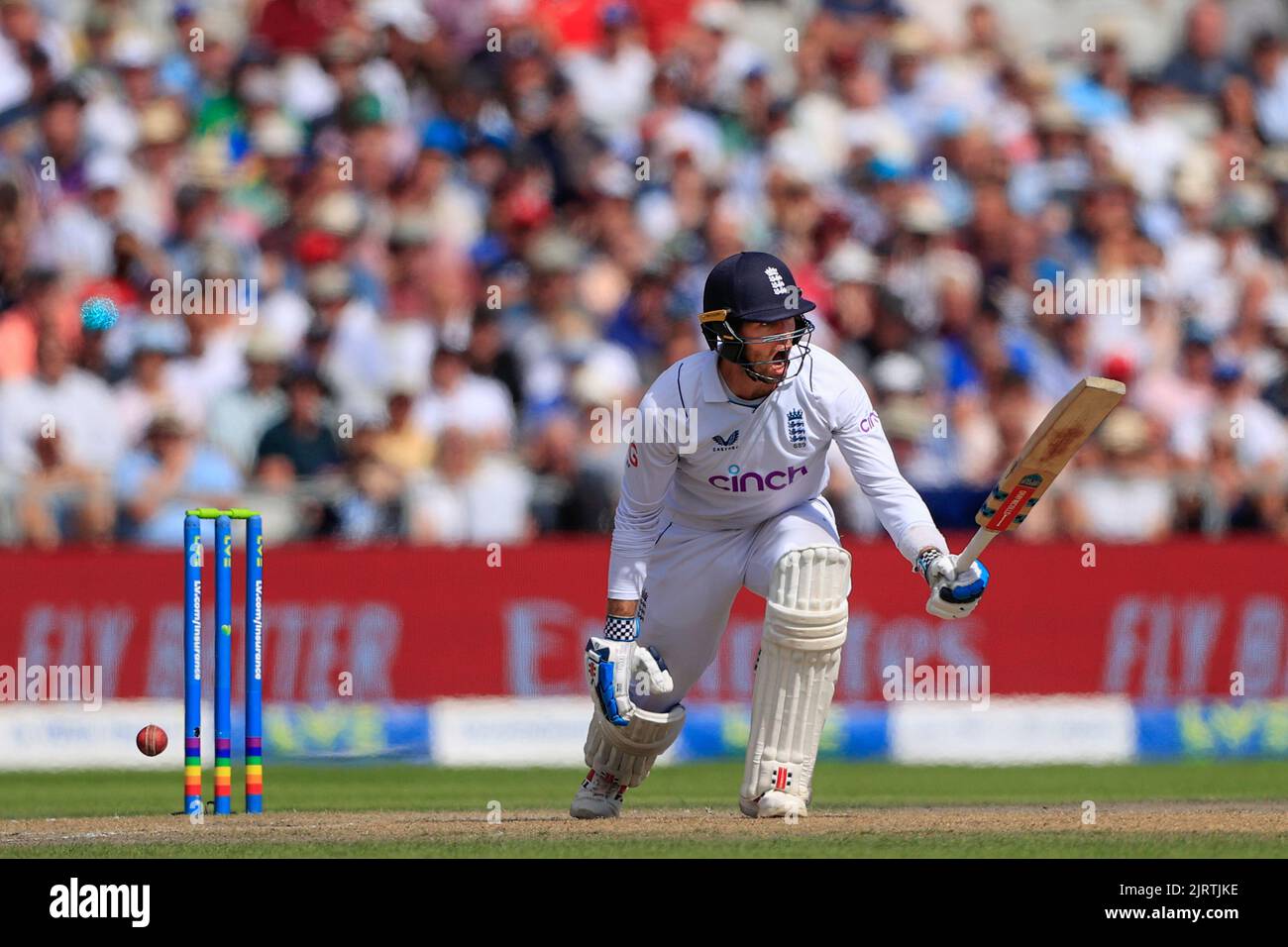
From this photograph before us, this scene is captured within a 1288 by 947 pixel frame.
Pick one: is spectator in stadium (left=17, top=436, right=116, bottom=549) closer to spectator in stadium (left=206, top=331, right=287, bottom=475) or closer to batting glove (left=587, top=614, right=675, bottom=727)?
spectator in stadium (left=206, top=331, right=287, bottom=475)

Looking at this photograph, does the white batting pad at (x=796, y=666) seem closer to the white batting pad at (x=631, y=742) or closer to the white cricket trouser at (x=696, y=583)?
the white cricket trouser at (x=696, y=583)

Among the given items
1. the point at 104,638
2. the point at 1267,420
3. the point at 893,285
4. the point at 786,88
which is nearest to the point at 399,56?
the point at 786,88

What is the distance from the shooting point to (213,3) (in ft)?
54.3

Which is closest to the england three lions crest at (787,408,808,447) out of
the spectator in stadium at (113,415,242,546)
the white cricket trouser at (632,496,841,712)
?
the white cricket trouser at (632,496,841,712)

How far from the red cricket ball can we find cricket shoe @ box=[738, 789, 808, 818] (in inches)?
115

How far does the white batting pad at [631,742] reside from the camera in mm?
8555

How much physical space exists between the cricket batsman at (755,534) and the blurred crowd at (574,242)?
15.9 ft

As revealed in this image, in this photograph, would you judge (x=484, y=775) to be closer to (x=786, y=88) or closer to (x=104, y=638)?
(x=104, y=638)

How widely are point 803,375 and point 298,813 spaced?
107 inches

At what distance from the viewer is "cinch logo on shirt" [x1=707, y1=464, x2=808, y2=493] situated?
8.35 m

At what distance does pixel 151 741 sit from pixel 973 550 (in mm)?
3864

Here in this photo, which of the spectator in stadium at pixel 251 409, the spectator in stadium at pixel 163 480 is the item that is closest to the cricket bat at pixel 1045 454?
the spectator in stadium at pixel 163 480

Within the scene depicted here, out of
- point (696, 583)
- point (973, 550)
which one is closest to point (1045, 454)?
point (973, 550)
